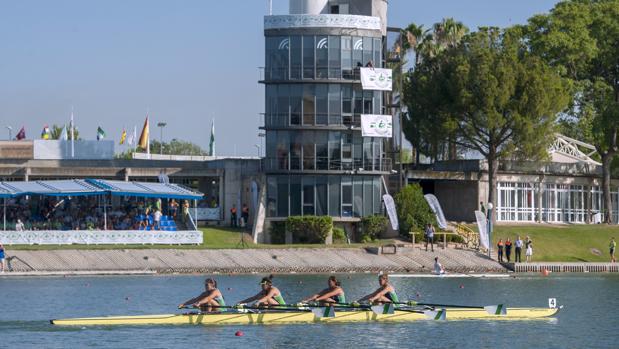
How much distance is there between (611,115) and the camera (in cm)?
9400

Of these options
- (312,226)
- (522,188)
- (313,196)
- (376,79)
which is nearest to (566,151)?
(522,188)

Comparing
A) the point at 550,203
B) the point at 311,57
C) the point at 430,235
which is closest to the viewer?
the point at 430,235

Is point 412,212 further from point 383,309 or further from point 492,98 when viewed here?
point 383,309

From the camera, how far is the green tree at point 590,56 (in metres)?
95.5

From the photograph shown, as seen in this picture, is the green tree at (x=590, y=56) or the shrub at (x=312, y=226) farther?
the green tree at (x=590, y=56)

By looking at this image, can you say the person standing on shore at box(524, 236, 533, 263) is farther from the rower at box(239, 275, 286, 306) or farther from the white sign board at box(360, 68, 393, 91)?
the rower at box(239, 275, 286, 306)

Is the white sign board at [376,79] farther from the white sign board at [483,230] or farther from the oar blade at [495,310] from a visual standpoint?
the oar blade at [495,310]

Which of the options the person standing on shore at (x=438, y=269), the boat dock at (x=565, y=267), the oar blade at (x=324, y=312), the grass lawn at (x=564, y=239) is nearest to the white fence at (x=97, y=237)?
the person standing on shore at (x=438, y=269)

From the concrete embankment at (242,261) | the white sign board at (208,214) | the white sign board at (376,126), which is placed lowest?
the concrete embankment at (242,261)

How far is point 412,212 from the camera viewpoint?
283 ft

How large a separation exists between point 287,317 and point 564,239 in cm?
4284

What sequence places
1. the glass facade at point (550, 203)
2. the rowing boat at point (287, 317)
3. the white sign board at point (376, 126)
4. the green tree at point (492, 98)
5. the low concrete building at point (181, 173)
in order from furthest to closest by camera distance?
the glass facade at point (550, 203) → the green tree at point (492, 98) → the low concrete building at point (181, 173) → the white sign board at point (376, 126) → the rowing boat at point (287, 317)

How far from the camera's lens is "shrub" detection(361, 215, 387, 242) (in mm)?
85500

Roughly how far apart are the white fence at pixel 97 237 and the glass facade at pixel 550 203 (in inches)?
1028
